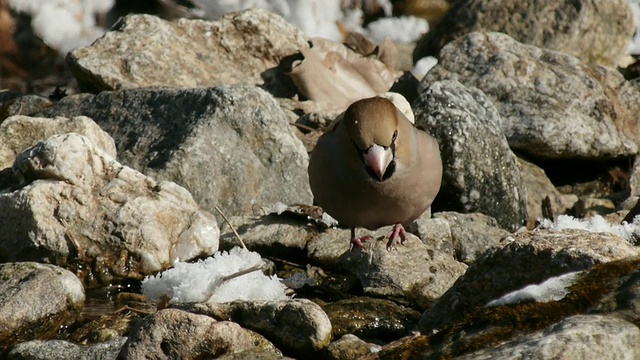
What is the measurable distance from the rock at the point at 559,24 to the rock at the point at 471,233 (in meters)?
3.14

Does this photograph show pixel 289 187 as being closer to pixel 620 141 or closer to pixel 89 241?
pixel 89 241

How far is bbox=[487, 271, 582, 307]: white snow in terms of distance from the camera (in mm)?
3934

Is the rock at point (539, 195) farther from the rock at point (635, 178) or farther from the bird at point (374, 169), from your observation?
the bird at point (374, 169)

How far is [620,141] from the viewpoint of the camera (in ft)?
28.8

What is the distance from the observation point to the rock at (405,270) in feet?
19.0

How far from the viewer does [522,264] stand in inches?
184

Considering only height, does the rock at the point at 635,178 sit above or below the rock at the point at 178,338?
below

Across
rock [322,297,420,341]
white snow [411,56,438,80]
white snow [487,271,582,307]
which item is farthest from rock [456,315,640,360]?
white snow [411,56,438,80]

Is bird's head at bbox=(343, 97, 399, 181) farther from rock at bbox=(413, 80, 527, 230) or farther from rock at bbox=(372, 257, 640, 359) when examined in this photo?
rock at bbox=(413, 80, 527, 230)

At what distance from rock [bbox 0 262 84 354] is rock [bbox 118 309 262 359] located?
35.0 inches

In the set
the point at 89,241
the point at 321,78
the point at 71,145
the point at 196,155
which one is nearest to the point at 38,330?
the point at 89,241

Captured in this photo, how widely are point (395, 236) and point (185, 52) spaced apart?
366cm

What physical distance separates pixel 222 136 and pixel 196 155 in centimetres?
27

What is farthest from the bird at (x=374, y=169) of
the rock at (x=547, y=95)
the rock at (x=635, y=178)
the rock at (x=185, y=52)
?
the rock at (x=185, y=52)
